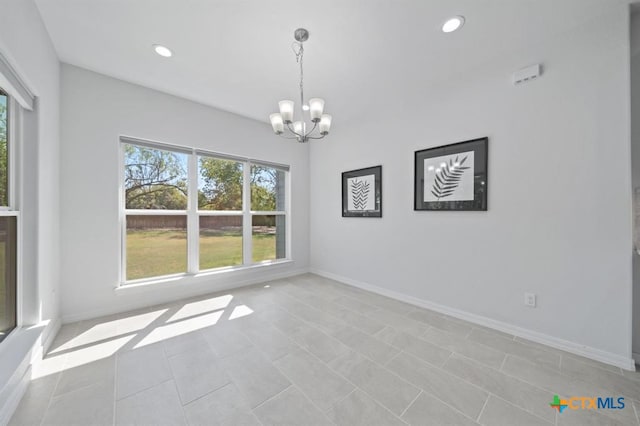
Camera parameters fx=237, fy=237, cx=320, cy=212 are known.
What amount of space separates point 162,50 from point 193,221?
2089mm

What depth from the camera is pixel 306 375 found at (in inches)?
69.6

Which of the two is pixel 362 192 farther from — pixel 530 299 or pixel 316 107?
pixel 530 299

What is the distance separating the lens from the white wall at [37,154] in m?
1.61

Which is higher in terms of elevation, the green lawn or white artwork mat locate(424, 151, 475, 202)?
white artwork mat locate(424, 151, 475, 202)

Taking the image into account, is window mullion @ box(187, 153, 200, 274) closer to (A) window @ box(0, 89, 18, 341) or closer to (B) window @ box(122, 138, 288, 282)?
(B) window @ box(122, 138, 288, 282)

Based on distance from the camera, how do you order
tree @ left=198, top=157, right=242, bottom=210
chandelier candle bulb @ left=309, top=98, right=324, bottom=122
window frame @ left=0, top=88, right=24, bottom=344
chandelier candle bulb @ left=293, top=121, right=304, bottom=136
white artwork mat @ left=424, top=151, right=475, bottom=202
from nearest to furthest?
1. window frame @ left=0, top=88, right=24, bottom=344
2. chandelier candle bulb @ left=309, top=98, right=324, bottom=122
3. chandelier candle bulb @ left=293, top=121, right=304, bottom=136
4. white artwork mat @ left=424, top=151, right=475, bottom=202
5. tree @ left=198, top=157, right=242, bottom=210

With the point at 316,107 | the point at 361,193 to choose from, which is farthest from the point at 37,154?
the point at 361,193

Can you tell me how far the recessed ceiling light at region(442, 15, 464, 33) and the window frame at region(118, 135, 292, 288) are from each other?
10.1 feet

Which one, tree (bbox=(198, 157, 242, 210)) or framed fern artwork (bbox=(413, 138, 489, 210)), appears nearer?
framed fern artwork (bbox=(413, 138, 489, 210))

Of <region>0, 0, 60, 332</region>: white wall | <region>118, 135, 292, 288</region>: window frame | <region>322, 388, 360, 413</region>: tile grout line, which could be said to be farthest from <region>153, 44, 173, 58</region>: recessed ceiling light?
<region>322, 388, 360, 413</region>: tile grout line

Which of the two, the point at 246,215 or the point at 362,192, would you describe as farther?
the point at 246,215

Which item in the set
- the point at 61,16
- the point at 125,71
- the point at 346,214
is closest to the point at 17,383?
the point at 61,16

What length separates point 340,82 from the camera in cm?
291

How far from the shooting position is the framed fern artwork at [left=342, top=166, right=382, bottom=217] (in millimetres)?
3643
